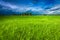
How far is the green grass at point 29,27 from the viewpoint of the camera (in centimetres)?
126

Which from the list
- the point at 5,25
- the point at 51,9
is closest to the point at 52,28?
the point at 51,9

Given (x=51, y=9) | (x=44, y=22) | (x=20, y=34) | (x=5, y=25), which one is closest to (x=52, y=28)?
(x=44, y=22)

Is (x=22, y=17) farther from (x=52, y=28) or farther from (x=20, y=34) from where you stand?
(x=52, y=28)

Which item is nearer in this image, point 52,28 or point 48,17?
point 52,28

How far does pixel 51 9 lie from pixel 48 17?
110mm

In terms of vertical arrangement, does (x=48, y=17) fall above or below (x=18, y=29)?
above

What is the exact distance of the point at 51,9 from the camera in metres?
1.44

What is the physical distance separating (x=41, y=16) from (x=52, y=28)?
0.22 meters

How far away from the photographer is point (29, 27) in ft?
4.37

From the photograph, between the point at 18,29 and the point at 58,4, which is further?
the point at 58,4

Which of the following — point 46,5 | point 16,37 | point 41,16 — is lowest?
point 16,37

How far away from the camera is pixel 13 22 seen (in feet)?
4.55

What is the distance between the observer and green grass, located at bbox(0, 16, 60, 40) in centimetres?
126

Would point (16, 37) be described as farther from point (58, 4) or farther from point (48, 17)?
point (58, 4)
